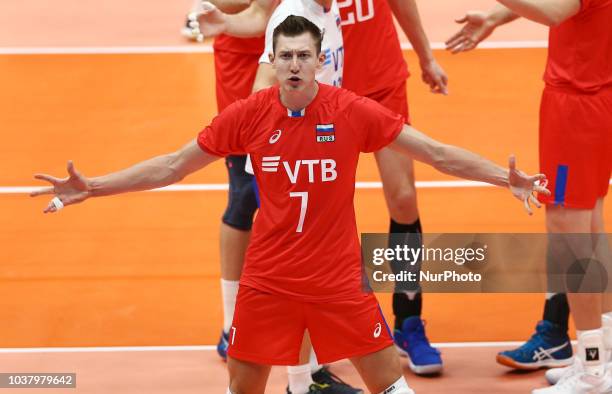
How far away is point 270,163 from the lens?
Result: 17.5 ft

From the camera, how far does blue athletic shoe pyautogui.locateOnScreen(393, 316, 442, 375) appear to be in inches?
275

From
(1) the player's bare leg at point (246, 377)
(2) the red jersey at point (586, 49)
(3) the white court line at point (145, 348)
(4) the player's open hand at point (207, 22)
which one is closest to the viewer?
(1) the player's bare leg at point (246, 377)

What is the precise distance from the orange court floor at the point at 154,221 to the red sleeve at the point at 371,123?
200 cm

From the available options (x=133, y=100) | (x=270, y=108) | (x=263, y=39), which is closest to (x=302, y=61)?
(x=270, y=108)

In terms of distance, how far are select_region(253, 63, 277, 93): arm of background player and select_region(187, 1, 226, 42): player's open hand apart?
0.30 m

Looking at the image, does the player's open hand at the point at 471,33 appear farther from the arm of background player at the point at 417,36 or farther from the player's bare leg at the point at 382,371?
the player's bare leg at the point at 382,371

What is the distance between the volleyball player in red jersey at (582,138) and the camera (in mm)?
6430

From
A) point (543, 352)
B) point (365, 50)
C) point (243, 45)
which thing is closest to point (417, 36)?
point (365, 50)

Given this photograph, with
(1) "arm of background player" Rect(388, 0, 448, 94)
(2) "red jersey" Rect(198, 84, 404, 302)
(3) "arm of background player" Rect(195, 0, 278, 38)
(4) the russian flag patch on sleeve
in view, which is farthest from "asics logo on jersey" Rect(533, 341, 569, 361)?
(3) "arm of background player" Rect(195, 0, 278, 38)

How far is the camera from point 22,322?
7.62 meters

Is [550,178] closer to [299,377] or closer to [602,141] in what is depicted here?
[602,141]

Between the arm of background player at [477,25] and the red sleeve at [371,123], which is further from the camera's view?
the arm of background player at [477,25]

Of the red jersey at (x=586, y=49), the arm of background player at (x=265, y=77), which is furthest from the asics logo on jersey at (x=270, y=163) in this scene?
the red jersey at (x=586, y=49)

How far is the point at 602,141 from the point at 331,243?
1937 millimetres
